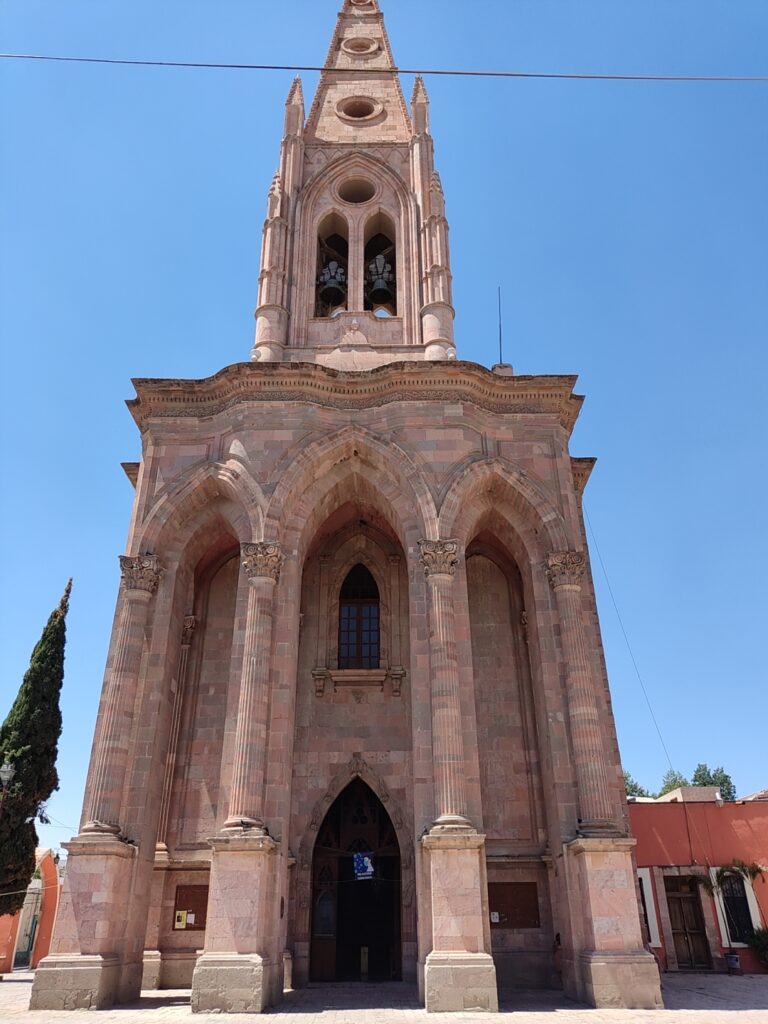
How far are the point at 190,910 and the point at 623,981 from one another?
925 cm

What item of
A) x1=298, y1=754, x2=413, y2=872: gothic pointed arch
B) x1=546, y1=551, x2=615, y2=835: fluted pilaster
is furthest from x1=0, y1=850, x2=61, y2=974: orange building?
x1=546, y1=551, x2=615, y2=835: fluted pilaster

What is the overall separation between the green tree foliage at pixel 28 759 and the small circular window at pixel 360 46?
2553 centimetres

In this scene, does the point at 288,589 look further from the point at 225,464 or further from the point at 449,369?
the point at 449,369

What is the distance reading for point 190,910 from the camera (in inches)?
666

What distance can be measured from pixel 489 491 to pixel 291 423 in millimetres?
5181

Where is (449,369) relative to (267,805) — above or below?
above

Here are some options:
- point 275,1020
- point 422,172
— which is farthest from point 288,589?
point 422,172

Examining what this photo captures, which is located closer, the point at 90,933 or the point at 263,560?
the point at 90,933

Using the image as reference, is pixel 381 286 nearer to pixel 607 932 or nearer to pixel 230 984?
pixel 607 932

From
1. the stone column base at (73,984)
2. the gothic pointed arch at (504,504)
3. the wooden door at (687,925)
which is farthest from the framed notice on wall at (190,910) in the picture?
the wooden door at (687,925)

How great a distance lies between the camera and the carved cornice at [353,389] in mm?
19016

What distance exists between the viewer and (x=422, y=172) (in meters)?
25.1

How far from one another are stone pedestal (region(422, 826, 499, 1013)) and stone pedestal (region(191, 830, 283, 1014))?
2.91 m

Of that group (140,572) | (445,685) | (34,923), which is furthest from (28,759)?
(34,923)
